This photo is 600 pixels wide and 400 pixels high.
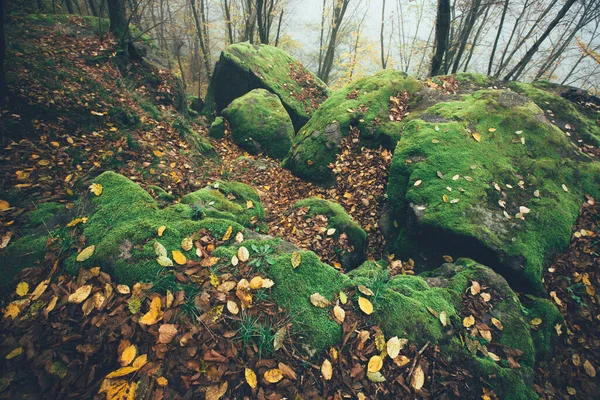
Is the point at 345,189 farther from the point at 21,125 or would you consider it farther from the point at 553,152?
the point at 21,125

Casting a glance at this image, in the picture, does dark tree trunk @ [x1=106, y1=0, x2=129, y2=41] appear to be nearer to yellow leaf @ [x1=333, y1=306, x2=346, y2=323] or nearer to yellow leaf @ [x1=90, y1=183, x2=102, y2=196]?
yellow leaf @ [x1=90, y1=183, x2=102, y2=196]

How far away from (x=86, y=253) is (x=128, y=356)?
89 cm

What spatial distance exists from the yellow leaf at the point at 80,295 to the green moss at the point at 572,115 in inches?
291

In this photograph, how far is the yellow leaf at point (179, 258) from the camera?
6.34ft

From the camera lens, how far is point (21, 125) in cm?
346

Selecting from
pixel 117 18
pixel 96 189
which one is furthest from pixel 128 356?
pixel 117 18

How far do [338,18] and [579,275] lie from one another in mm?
18473

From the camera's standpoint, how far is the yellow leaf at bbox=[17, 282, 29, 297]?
1.74 meters

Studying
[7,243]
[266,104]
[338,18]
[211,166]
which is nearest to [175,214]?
[7,243]

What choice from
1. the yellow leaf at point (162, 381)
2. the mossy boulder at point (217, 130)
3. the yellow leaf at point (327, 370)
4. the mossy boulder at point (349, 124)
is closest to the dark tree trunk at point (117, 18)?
the mossy boulder at point (217, 130)

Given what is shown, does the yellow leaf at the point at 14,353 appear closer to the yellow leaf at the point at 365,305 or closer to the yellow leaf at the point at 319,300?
the yellow leaf at the point at 319,300

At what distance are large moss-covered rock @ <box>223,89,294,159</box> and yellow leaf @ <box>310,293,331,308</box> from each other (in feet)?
19.5

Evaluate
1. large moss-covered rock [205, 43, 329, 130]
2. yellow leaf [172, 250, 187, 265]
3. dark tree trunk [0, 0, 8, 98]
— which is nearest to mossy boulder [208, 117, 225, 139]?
large moss-covered rock [205, 43, 329, 130]

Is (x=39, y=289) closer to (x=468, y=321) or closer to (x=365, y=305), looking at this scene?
(x=365, y=305)
